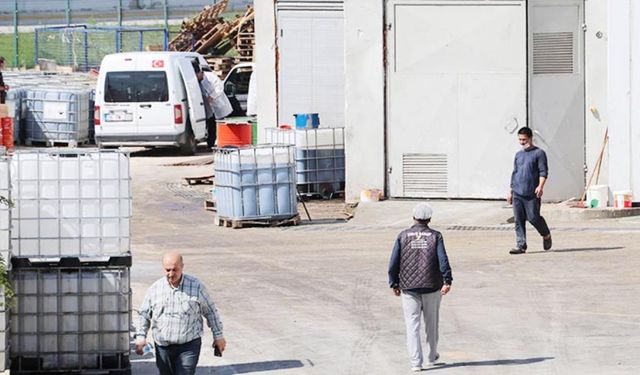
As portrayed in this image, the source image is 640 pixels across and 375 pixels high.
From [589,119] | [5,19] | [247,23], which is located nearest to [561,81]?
[589,119]

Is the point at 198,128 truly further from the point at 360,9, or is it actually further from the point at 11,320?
the point at 11,320

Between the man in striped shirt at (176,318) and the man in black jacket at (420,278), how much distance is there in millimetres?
2237

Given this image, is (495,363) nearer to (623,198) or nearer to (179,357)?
(179,357)

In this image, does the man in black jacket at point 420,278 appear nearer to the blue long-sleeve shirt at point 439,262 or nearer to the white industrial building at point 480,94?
the blue long-sleeve shirt at point 439,262

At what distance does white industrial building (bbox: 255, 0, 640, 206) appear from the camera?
24062mm

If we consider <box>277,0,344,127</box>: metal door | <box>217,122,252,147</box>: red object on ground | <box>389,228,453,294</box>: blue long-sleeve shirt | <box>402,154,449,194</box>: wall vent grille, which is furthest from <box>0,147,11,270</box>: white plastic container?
<box>277,0,344,127</box>: metal door

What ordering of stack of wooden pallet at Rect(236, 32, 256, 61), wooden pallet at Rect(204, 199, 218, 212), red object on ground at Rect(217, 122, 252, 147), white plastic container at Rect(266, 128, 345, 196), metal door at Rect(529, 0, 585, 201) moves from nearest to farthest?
metal door at Rect(529, 0, 585, 201) < wooden pallet at Rect(204, 199, 218, 212) < white plastic container at Rect(266, 128, 345, 196) < red object on ground at Rect(217, 122, 252, 147) < stack of wooden pallet at Rect(236, 32, 256, 61)

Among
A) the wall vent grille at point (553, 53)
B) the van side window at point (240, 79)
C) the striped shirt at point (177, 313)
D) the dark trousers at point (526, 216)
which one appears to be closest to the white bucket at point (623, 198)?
the wall vent grille at point (553, 53)

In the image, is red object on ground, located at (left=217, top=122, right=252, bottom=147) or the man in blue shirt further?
red object on ground, located at (left=217, top=122, right=252, bottom=147)

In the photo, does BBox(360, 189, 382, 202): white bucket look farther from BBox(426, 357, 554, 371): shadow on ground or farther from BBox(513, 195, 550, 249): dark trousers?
BBox(426, 357, 554, 371): shadow on ground

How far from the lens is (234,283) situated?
1816cm

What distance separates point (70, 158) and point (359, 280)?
568 centimetres

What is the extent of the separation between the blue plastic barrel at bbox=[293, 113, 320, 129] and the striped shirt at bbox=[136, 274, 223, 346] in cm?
1380

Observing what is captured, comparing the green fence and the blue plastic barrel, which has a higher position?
the green fence
